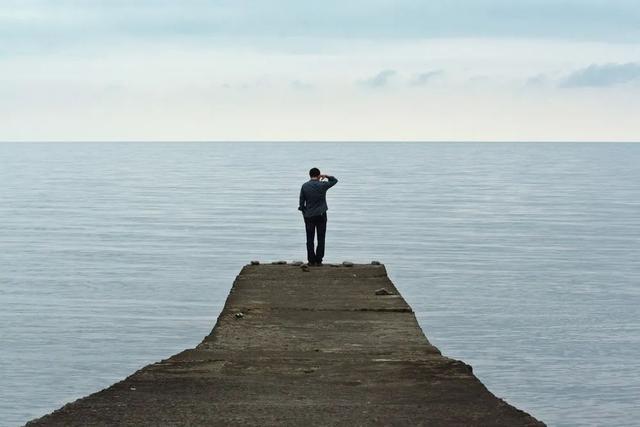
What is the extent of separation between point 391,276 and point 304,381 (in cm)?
2796

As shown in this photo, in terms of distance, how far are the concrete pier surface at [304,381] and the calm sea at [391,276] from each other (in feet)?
23.8

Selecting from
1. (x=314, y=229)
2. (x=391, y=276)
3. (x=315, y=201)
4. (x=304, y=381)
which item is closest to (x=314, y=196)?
(x=315, y=201)

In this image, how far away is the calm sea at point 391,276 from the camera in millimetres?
24078

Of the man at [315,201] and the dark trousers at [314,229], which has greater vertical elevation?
the man at [315,201]

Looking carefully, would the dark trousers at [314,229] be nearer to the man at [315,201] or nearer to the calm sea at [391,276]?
the man at [315,201]

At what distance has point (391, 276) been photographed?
3853cm

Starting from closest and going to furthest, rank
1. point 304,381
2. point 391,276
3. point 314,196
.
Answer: point 304,381 → point 314,196 → point 391,276

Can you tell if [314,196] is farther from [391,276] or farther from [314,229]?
[391,276]

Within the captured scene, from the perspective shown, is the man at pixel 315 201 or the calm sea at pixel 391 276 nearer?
the man at pixel 315 201

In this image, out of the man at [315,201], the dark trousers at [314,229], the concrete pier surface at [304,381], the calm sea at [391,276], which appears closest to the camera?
the concrete pier surface at [304,381]

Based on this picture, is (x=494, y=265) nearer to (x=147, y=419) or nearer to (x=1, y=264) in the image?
(x=1, y=264)

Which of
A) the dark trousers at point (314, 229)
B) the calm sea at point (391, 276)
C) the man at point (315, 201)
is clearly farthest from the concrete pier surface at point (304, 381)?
the calm sea at point (391, 276)

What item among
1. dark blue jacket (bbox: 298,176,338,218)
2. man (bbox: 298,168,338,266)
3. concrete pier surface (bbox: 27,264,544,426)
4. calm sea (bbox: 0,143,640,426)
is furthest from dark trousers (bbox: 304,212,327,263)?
concrete pier surface (bbox: 27,264,544,426)

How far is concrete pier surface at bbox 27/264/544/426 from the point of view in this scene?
923 cm
